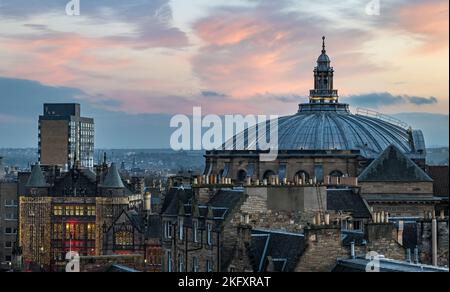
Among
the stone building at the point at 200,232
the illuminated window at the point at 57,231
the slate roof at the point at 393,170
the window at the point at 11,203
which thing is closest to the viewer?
the stone building at the point at 200,232

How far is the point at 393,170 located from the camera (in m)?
78.1

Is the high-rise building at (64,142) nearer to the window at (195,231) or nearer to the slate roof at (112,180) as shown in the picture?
the slate roof at (112,180)

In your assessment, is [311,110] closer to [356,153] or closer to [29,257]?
[356,153]

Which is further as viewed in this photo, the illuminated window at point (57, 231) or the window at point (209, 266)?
the illuminated window at point (57, 231)

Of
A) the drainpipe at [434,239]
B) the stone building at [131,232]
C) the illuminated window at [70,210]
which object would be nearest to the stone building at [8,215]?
the illuminated window at [70,210]

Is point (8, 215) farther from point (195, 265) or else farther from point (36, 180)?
point (195, 265)

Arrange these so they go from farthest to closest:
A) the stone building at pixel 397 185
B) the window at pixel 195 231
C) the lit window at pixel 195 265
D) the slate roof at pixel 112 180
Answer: the slate roof at pixel 112 180 < the stone building at pixel 397 185 < the window at pixel 195 231 < the lit window at pixel 195 265

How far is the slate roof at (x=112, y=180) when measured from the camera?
99.0 meters

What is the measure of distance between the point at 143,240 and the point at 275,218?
4370cm

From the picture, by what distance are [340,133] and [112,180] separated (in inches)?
742

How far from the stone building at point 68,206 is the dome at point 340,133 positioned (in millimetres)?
15115

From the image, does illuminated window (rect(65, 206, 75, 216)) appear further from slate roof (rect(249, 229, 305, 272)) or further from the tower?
slate roof (rect(249, 229, 305, 272))

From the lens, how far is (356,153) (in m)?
86.2
